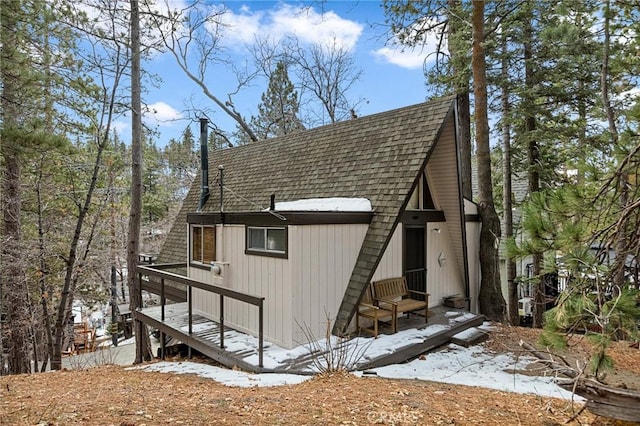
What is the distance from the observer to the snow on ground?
5109 millimetres

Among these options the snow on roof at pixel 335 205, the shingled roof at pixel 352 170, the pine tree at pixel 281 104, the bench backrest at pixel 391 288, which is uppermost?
the pine tree at pixel 281 104

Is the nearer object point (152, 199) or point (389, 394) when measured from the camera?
point (389, 394)

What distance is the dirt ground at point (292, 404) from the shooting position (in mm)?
3338

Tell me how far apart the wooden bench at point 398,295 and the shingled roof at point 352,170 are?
911mm

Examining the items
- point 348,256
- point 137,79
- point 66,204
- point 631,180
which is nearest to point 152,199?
point 66,204

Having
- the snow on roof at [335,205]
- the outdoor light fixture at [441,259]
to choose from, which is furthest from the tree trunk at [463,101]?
the snow on roof at [335,205]

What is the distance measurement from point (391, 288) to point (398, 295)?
0.84 ft

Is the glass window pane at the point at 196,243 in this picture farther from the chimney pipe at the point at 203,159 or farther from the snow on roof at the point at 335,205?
the chimney pipe at the point at 203,159

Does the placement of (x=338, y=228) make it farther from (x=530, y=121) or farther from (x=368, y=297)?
(x=530, y=121)

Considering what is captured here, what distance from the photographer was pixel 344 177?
8.30m

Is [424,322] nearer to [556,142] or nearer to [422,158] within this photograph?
[422,158]

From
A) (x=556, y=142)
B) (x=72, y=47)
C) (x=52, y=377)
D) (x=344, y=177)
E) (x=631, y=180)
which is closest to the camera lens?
(x=631, y=180)

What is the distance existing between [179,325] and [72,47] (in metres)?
7.26

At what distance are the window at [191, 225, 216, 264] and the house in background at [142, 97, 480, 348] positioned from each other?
2 centimetres
